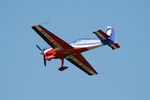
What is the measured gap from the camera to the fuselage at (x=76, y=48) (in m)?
49.7

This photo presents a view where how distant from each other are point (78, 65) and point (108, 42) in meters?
6.56

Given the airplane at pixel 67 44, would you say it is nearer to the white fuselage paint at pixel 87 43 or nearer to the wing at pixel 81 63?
the white fuselage paint at pixel 87 43

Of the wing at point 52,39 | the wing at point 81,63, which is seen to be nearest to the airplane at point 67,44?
the wing at point 52,39

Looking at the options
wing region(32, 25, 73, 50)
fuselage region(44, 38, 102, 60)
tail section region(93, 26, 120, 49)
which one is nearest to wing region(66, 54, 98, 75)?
fuselage region(44, 38, 102, 60)

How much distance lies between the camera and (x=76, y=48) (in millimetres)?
50188

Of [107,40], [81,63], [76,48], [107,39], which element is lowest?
[81,63]

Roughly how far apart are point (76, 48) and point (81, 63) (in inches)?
187

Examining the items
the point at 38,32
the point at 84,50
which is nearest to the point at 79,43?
the point at 84,50

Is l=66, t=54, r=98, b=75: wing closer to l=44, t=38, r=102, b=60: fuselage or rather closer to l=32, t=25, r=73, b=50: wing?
l=44, t=38, r=102, b=60: fuselage

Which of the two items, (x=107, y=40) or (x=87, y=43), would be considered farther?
(x=87, y=43)

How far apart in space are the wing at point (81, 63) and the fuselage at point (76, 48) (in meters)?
2.47

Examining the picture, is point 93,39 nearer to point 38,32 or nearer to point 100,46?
point 100,46

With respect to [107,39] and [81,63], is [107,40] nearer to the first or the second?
[107,39]

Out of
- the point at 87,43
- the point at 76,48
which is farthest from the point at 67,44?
the point at 87,43
